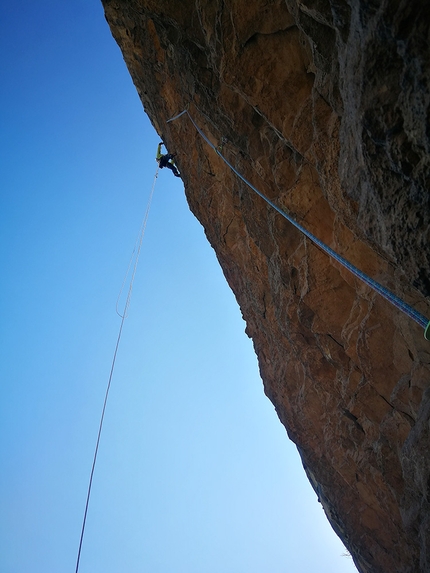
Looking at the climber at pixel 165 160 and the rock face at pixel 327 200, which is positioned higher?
the climber at pixel 165 160

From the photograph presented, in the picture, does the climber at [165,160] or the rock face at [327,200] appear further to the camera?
the climber at [165,160]

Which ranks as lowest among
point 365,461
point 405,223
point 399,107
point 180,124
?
point 365,461

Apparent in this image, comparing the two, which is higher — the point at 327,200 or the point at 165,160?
the point at 165,160

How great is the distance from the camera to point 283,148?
5527 millimetres

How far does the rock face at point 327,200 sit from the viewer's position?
8.05 feet

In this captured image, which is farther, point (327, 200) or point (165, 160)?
point (165, 160)

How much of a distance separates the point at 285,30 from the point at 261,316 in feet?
18.0

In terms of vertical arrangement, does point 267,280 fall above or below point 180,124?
below

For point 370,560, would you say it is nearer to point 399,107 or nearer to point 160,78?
point 399,107

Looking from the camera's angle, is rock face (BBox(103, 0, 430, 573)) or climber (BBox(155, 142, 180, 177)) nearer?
rock face (BBox(103, 0, 430, 573))

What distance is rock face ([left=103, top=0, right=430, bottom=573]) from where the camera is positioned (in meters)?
2.46

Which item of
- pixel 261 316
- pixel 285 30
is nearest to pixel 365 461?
pixel 261 316

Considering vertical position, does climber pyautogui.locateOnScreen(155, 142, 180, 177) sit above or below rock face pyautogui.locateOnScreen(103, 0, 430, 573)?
above

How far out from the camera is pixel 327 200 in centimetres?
496
